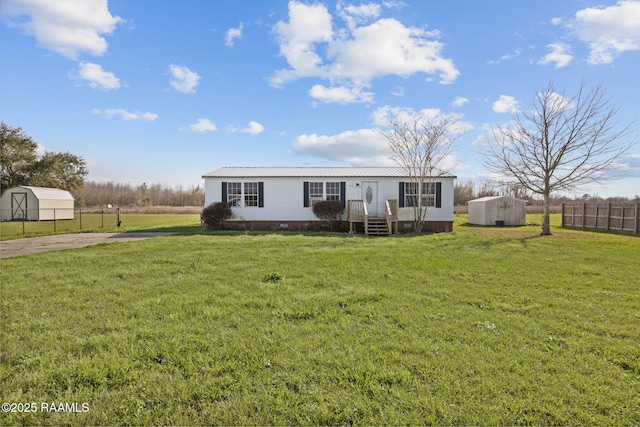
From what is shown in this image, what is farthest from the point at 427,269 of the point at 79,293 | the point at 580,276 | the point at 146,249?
the point at 146,249

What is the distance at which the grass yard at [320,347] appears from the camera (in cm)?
238

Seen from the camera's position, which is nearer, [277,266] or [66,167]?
[277,266]

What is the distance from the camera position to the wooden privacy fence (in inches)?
703

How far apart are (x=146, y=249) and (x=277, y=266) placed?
470cm

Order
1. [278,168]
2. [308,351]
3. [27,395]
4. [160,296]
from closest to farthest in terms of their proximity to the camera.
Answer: [27,395] < [308,351] < [160,296] < [278,168]

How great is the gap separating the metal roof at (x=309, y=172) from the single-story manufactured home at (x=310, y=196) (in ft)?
0.17

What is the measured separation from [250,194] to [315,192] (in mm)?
3331

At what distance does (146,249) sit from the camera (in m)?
9.59

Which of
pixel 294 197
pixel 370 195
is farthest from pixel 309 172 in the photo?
pixel 370 195

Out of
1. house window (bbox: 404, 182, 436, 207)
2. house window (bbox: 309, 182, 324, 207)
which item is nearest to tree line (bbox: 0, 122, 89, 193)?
house window (bbox: 309, 182, 324, 207)

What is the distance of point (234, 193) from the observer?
673 inches

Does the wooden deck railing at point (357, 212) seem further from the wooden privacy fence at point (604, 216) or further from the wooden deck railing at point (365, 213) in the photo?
the wooden privacy fence at point (604, 216)

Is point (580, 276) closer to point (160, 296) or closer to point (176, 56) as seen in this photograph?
point (160, 296)

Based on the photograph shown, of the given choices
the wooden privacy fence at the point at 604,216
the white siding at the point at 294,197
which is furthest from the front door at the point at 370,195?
the wooden privacy fence at the point at 604,216
